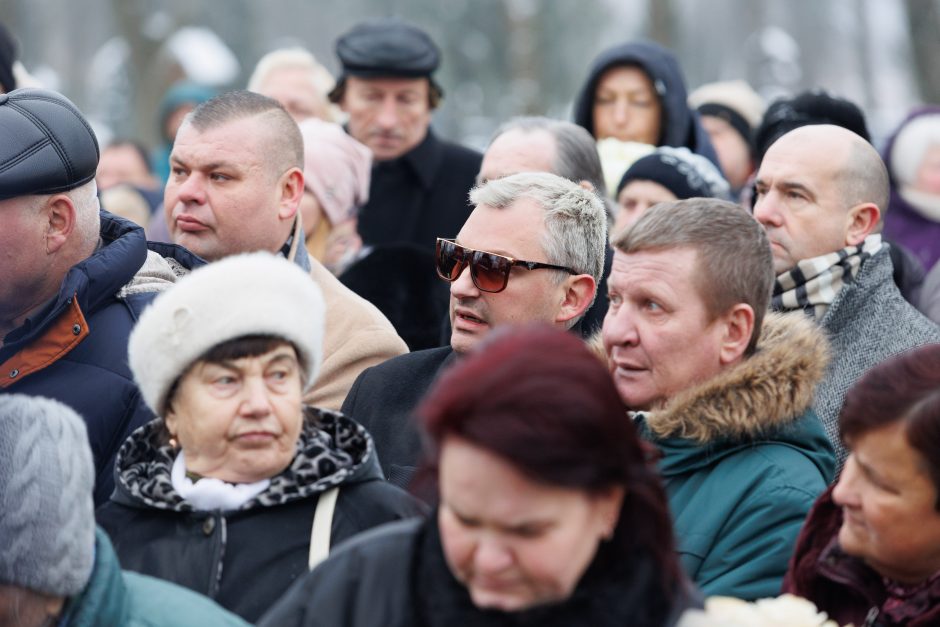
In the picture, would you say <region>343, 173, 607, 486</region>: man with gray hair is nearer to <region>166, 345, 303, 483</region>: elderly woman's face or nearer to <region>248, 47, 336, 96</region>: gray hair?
<region>166, 345, 303, 483</region>: elderly woman's face

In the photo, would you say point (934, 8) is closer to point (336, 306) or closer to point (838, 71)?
point (336, 306)

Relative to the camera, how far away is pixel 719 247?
4.16m

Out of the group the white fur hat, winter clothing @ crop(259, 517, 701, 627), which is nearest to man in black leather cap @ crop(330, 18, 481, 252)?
the white fur hat

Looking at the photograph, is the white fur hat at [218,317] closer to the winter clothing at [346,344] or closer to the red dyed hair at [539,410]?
the red dyed hair at [539,410]

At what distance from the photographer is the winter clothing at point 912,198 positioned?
23.8 feet

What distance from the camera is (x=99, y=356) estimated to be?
13.8ft

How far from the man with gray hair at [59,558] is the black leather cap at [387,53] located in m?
4.51

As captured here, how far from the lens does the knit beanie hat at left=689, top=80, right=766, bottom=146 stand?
341 inches

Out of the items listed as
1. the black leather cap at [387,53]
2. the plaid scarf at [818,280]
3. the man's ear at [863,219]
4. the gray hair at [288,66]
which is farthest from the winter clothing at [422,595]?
the gray hair at [288,66]

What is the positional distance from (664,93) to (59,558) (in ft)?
15.7

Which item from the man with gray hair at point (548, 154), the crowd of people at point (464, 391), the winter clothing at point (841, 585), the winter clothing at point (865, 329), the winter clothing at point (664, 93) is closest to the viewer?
the crowd of people at point (464, 391)

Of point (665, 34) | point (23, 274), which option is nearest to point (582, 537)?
point (23, 274)

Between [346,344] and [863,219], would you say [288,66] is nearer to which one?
[346,344]

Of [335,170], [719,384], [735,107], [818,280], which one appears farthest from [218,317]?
[735,107]
